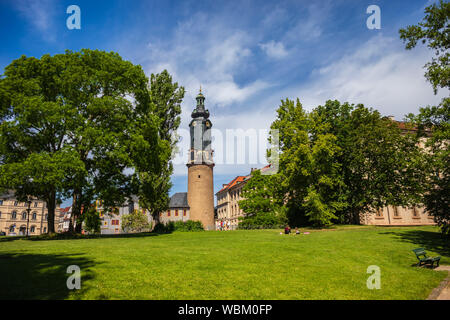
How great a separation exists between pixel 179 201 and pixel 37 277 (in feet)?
247

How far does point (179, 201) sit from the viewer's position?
3236 inches

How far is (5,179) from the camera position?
18.8 meters

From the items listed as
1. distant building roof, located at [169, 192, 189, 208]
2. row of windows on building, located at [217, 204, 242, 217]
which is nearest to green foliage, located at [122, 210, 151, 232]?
distant building roof, located at [169, 192, 189, 208]

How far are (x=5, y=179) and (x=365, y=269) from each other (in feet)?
71.3

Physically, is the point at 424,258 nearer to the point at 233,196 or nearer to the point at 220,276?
the point at 220,276

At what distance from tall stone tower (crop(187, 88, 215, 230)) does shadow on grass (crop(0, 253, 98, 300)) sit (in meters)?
41.4

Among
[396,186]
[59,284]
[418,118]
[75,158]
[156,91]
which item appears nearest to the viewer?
[59,284]

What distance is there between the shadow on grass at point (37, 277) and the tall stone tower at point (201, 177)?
136 feet

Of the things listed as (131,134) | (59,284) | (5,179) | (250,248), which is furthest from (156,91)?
(59,284)

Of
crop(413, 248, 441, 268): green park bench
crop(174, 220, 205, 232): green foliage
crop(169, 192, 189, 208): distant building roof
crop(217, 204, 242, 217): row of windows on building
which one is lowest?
crop(174, 220, 205, 232): green foliage

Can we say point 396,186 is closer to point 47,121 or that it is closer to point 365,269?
point 365,269

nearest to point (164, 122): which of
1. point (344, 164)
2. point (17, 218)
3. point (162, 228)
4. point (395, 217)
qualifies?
point (162, 228)

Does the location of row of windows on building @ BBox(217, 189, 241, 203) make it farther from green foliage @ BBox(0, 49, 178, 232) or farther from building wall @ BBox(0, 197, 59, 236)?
building wall @ BBox(0, 197, 59, 236)

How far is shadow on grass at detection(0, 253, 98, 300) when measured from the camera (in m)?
6.64
